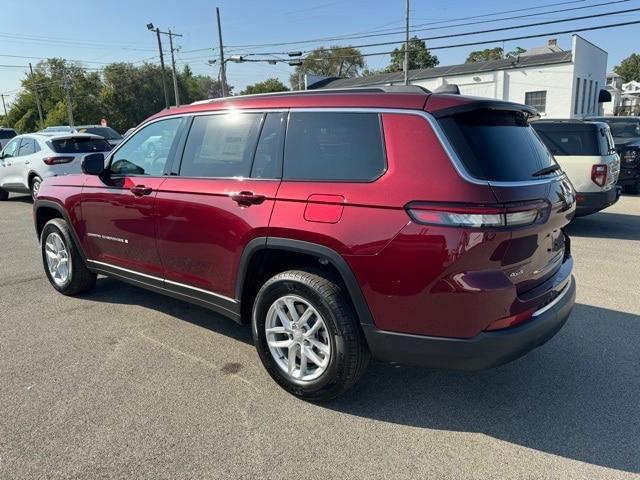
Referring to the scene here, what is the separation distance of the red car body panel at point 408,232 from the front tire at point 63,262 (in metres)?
2.25

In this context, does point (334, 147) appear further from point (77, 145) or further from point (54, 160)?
point (77, 145)

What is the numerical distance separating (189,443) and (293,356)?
0.80 m

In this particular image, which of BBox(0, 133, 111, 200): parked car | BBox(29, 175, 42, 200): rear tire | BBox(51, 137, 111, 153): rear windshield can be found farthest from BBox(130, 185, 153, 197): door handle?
BBox(29, 175, 42, 200): rear tire

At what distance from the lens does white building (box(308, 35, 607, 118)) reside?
103 ft

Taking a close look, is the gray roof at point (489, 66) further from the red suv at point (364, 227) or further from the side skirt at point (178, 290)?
the red suv at point (364, 227)

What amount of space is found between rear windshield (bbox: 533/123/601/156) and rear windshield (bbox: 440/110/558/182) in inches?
213

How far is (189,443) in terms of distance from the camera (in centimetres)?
278

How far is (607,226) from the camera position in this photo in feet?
28.3

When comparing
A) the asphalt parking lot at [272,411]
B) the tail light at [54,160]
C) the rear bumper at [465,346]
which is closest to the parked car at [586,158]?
the asphalt parking lot at [272,411]

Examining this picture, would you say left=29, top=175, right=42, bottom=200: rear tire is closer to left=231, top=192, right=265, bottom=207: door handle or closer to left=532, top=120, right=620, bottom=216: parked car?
left=231, top=192, right=265, bottom=207: door handle

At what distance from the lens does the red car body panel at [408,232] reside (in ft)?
8.36

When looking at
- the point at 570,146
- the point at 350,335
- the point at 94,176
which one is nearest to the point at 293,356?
the point at 350,335

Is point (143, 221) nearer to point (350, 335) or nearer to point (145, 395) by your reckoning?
point (145, 395)

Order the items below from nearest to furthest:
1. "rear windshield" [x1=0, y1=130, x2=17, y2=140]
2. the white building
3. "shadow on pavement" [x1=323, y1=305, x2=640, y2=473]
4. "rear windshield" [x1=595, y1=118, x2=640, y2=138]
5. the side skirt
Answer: "shadow on pavement" [x1=323, y1=305, x2=640, y2=473], the side skirt, "rear windshield" [x1=595, y1=118, x2=640, y2=138], "rear windshield" [x1=0, y1=130, x2=17, y2=140], the white building
